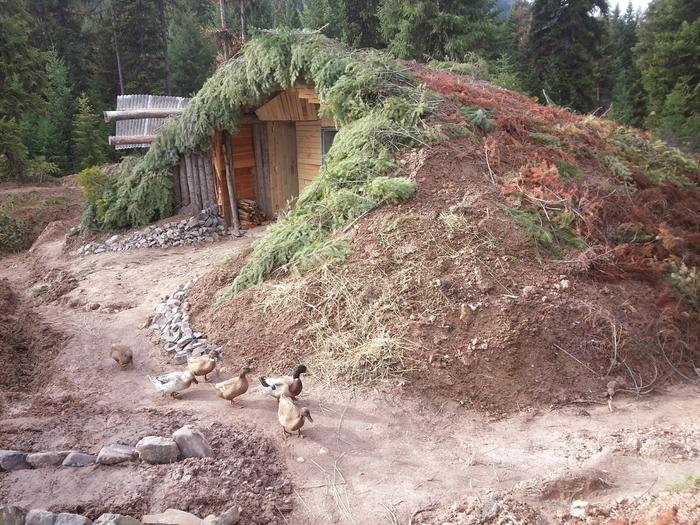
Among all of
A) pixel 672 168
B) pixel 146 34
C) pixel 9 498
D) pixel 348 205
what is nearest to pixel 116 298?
pixel 348 205

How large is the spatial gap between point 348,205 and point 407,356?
278cm

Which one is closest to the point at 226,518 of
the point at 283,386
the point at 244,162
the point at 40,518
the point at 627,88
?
the point at 40,518

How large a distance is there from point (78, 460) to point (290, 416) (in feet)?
5.56

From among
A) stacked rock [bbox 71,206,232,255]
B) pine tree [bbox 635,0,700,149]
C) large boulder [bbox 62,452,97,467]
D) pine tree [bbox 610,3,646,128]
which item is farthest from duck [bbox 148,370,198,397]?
pine tree [bbox 610,3,646,128]

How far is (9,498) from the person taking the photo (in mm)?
3613

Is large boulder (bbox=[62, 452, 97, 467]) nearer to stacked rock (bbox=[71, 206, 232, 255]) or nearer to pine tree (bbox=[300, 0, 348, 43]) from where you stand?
stacked rock (bbox=[71, 206, 232, 255])

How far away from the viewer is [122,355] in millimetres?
6344

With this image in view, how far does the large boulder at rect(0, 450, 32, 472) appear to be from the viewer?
396cm

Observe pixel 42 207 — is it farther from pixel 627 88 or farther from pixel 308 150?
pixel 627 88

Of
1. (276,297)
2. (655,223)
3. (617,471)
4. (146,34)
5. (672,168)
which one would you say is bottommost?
(617,471)

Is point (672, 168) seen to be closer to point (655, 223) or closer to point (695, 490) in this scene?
point (655, 223)

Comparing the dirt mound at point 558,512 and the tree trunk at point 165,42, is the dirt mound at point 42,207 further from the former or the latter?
the dirt mound at point 558,512

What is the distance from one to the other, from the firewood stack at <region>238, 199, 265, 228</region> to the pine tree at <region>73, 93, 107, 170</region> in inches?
592

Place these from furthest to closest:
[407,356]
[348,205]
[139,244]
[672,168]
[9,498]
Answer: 1. [139,244]
2. [672,168]
3. [348,205]
4. [407,356]
5. [9,498]
